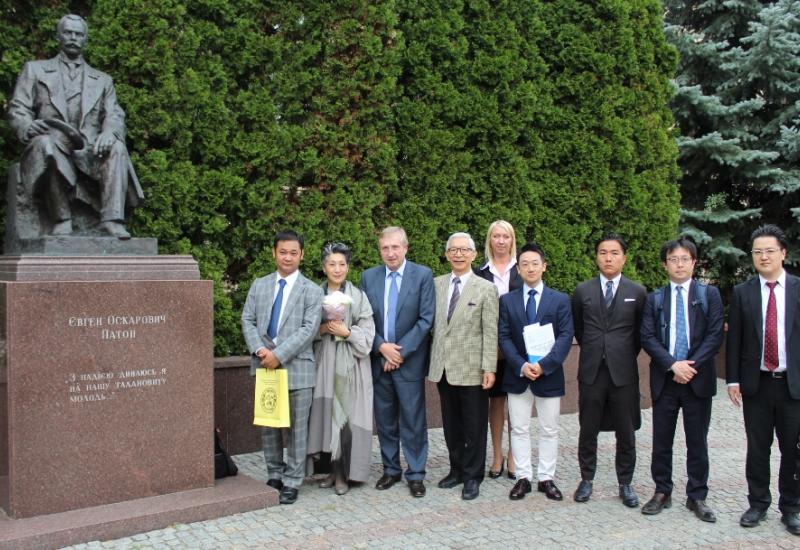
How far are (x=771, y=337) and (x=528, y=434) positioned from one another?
1.75 metres

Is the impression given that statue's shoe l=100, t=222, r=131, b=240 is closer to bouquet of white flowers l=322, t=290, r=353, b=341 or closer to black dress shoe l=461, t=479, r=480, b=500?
bouquet of white flowers l=322, t=290, r=353, b=341

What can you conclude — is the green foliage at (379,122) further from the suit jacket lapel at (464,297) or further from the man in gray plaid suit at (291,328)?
the suit jacket lapel at (464,297)

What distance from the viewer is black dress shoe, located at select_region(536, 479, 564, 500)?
525 cm

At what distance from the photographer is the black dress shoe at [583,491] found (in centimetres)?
522

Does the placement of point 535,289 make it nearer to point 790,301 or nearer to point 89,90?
point 790,301

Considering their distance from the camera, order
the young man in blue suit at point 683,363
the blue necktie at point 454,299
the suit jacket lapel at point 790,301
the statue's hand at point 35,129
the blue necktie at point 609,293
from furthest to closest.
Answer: the blue necktie at point 454,299 < the blue necktie at point 609,293 < the statue's hand at point 35,129 < the young man in blue suit at point 683,363 < the suit jacket lapel at point 790,301

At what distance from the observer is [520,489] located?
17.4 ft

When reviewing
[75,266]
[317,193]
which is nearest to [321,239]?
[317,193]

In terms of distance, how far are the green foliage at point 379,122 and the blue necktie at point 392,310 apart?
1729 millimetres

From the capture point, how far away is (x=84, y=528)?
4.35 metres

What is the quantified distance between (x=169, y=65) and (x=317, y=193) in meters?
1.70

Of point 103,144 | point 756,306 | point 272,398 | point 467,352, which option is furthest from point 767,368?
point 103,144

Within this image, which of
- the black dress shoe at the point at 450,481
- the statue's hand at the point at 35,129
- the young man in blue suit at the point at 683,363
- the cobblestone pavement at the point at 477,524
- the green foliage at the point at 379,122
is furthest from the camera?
the green foliage at the point at 379,122

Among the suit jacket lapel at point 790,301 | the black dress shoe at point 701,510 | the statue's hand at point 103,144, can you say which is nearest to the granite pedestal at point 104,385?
the statue's hand at point 103,144
